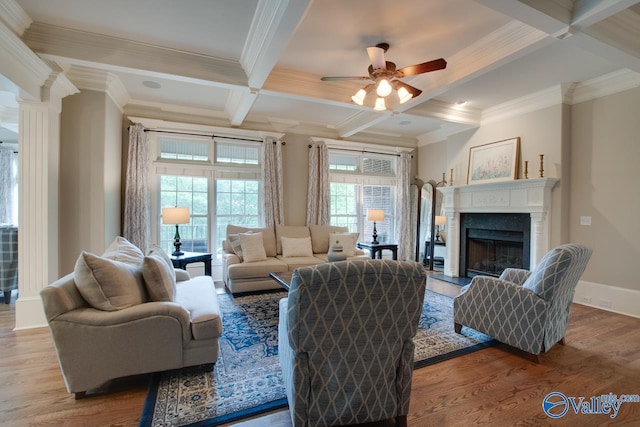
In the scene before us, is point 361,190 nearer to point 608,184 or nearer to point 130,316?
point 608,184

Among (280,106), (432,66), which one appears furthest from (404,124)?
(432,66)

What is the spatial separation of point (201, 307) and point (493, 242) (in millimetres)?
4826

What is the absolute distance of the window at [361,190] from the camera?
6.10 meters

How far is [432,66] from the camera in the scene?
2617 mm

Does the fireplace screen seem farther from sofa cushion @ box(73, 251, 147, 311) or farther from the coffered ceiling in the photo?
sofa cushion @ box(73, 251, 147, 311)

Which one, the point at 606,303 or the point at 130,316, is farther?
the point at 606,303

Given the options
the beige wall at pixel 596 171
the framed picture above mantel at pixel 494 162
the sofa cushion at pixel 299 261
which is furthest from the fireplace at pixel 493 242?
the sofa cushion at pixel 299 261

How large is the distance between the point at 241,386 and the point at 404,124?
5122 mm

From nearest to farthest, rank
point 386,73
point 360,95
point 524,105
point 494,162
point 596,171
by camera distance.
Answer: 1. point 386,73
2. point 360,95
3. point 596,171
4. point 524,105
5. point 494,162

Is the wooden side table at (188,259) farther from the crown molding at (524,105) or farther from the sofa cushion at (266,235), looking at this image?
the crown molding at (524,105)

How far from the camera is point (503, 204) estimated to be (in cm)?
462

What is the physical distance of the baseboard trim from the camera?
3.50m

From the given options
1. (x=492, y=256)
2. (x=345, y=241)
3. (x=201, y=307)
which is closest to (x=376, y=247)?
(x=345, y=241)

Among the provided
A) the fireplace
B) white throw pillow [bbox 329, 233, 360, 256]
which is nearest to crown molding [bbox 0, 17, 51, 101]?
white throw pillow [bbox 329, 233, 360, 256]
